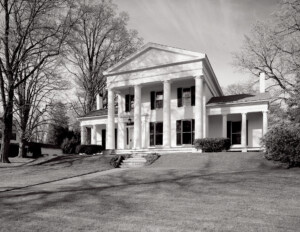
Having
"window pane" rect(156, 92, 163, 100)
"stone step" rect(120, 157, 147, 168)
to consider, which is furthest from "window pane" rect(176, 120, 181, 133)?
"stone step" rect(120, 157, 147, 168)

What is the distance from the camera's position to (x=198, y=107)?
2294 cm

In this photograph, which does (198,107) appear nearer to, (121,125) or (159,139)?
(159,139)

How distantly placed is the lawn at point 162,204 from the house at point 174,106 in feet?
34.4

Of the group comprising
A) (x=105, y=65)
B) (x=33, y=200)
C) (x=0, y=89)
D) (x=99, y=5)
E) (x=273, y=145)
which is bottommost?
(x=33, y=200)

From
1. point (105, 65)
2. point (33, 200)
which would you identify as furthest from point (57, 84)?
point (33, 200)

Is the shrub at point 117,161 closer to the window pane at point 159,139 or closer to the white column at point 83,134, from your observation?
the window pane at point 159,139

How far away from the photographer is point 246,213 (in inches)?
295

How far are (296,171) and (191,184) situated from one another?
6.38 metres

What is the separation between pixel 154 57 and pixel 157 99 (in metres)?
3.76

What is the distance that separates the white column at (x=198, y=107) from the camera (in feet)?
74.7

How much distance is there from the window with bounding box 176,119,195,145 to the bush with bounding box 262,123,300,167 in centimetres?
821

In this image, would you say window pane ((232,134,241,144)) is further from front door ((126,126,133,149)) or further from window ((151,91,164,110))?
front door ((126,126,133,149))

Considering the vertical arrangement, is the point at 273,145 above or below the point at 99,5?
below

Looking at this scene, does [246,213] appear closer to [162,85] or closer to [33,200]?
[33,200]
